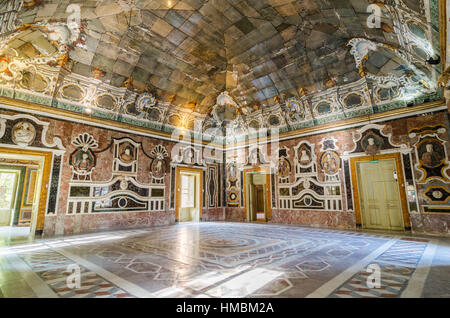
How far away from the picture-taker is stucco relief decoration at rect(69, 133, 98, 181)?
7.88m

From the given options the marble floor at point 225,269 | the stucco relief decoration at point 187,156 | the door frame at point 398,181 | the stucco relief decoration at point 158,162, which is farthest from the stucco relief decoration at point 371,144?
the stucco relief decoration at point 158,162

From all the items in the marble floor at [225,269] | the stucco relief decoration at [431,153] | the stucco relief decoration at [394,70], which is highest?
the stucco relief decoration at [394,70]

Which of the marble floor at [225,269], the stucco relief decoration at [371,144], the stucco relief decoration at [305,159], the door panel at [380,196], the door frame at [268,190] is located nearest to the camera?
the marble floor at [225,269]

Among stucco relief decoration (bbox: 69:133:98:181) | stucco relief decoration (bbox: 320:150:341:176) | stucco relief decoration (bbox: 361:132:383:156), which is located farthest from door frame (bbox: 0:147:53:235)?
stucco relief decoration (bbox: 361:132:383:156)

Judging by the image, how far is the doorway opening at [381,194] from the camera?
782 cm

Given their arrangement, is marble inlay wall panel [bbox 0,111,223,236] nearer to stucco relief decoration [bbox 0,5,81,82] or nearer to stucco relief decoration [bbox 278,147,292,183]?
stucco relief decoration [bbox 0,5,81,82]

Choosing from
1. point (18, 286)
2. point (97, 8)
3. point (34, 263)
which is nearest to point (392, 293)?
point (18, 286)

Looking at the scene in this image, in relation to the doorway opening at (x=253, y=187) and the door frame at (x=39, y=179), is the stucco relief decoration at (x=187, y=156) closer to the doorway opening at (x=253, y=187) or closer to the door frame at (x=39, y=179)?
the doorway opening at (x=253, y=187)

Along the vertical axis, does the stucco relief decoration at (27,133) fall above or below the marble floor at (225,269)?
above

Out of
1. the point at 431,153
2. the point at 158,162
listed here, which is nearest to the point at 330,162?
the point at 431,153

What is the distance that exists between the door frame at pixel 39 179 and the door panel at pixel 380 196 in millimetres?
11040

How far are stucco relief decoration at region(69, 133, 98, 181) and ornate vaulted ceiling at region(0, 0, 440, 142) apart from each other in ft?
3.82

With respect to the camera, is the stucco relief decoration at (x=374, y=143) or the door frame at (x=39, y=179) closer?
the door frame at (x=39, y=179)

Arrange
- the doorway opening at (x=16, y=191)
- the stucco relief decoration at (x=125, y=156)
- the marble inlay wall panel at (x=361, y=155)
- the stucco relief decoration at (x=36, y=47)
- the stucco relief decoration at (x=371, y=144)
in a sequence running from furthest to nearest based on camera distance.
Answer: the doorway opening at (x=16, y=191) → the stucco relief decoration at (x=125, y=156) → the stucco relief decoration at (x=371, y=144) → the marble inlay wall panel at (x=361, y=155) → the stucco relief decoration at (x=36, y=47)
